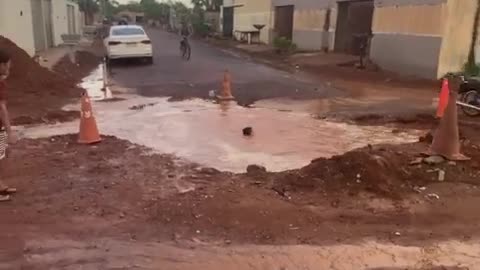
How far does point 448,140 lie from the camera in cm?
747

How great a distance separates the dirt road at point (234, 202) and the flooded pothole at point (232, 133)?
0.17 feet

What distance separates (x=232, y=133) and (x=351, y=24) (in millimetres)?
19426

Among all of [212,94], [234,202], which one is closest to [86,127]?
[234,202]

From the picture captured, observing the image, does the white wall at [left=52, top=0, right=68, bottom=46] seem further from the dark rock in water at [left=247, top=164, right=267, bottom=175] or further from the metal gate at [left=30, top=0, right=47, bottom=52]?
the dark rock in water at [left=247, top=164, right=267, bottom=175]

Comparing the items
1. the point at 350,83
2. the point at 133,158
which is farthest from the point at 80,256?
the point at 350,83

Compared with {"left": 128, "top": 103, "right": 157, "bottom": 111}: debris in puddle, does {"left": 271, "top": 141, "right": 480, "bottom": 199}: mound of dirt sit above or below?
above

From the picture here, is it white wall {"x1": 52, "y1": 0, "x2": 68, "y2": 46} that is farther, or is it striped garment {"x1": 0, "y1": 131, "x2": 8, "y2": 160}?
white wall {"x1": 52, "y1": 0, "x2": 68, "y2": 46}

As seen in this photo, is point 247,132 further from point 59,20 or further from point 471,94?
point 59,20

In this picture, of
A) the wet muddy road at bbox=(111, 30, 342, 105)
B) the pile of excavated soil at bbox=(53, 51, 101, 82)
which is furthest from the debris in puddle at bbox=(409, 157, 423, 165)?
the pile of excavated soil at bbox=(53, 51, 101, 82)

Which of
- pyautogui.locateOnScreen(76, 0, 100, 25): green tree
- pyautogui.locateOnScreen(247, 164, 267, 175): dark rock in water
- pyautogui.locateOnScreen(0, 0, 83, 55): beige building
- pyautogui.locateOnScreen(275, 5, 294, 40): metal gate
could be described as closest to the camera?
pyautogui.locateOnScreen(247, 164, 267, 175): dark rock in water

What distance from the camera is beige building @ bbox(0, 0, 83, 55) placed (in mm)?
18234

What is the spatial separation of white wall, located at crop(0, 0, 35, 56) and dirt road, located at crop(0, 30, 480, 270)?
28.3ft

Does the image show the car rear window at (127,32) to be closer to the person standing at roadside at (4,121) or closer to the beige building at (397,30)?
the beige building at (397,30)

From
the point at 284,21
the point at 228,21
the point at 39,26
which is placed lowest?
the point at 228,21
